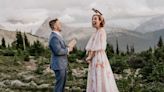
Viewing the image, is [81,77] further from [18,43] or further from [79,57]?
[18,43]

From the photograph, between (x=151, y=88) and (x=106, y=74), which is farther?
(x=151, y=88)

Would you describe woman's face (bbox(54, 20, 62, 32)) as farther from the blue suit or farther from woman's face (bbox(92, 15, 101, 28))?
woman's face (bbox(92, 15, 101, 28))

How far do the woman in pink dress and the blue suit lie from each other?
623mm

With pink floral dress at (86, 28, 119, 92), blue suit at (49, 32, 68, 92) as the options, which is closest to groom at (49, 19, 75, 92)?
blue suit at (49, 32, 68, 92)

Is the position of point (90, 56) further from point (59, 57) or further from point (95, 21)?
point (95, 21)

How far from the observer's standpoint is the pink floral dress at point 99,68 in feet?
41.9

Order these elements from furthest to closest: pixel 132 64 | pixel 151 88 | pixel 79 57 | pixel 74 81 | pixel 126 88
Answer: pixel 79 57
pixel 132 64
pixel 74 81
pixel 151 88
pixel 126 88

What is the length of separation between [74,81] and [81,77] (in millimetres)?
2226

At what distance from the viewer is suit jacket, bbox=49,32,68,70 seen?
12500mm

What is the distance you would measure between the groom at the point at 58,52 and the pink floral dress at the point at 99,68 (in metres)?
0.61

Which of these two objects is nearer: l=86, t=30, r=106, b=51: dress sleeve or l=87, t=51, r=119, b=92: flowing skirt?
l=86, t=30, r=106, b=51: dress sleeve

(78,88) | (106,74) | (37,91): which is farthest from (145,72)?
(106,74)

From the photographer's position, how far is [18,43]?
69438 millimetres

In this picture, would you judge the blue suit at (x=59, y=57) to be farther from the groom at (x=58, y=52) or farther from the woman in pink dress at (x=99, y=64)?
the woman in pink dress at (x=99, y=64)
